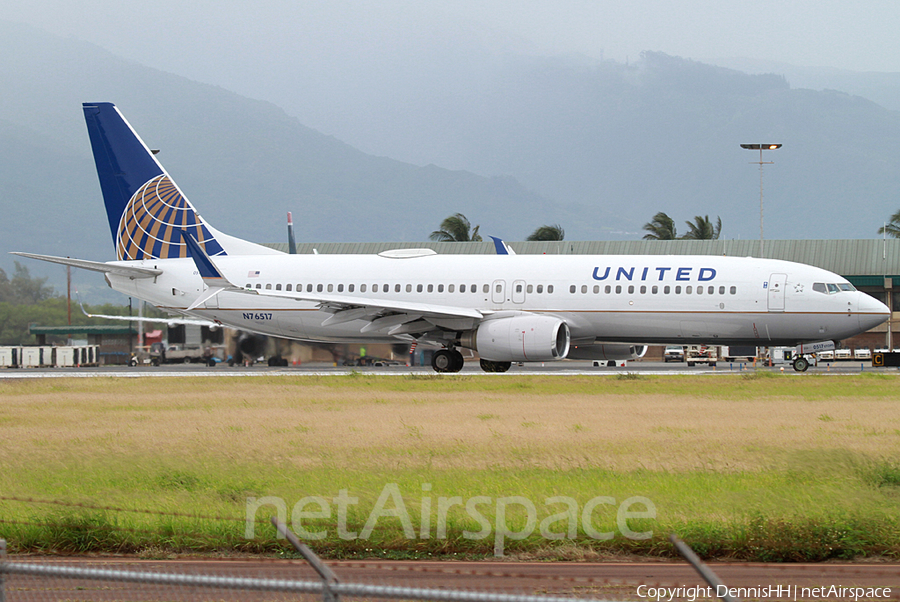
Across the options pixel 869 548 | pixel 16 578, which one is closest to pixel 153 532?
pixel 16 578

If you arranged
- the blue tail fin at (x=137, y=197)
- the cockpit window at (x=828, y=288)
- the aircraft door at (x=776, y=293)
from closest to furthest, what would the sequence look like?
the aircraft door at (x=776, y=293), the cockpit window at (x=828, y=288), the blue tail fin at (x=137, y=197)

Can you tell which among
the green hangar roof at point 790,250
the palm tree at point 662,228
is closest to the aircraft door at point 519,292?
the green hangar roof at point 790,250

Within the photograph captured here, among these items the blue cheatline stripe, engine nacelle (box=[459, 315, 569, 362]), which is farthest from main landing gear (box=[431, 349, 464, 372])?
the blue cheatline stripe

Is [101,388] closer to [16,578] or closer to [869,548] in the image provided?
[16,578]

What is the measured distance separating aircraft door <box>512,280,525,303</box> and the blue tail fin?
39.7 feet

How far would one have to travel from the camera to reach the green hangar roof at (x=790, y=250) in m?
73.1

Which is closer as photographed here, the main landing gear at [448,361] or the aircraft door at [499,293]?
the aircraft door at [499,293]

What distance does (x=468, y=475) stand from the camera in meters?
11.6

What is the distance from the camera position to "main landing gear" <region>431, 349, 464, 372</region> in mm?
34312

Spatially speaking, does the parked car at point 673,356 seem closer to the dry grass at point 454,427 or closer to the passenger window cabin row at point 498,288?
the passenger window cabin row at point 498,288

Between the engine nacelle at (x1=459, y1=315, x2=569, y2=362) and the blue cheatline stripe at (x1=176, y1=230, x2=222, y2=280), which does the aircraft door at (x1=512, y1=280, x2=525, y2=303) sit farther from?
the blue cheatline stripe at (x1=176, y1=230, x2=222, y2=280)

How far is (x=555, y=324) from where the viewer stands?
31562 mm

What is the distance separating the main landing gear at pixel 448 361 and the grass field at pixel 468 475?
11804 millimetres

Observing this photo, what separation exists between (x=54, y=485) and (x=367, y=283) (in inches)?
962
